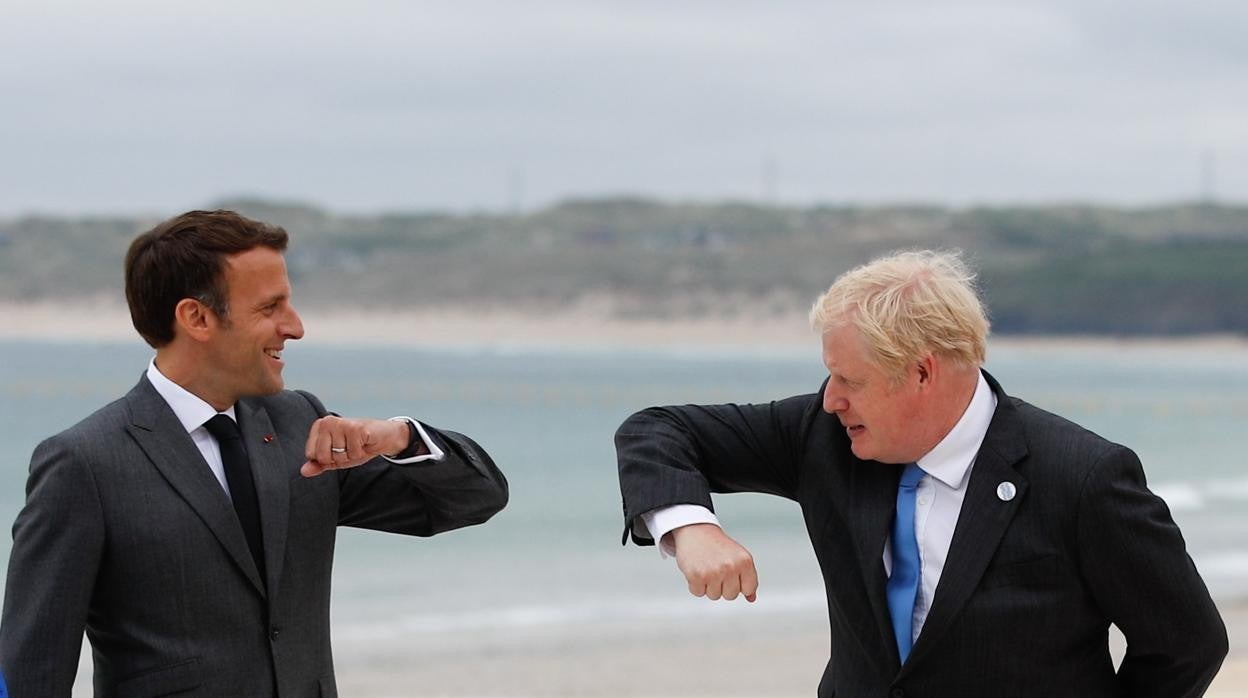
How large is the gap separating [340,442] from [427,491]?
0.98 ft

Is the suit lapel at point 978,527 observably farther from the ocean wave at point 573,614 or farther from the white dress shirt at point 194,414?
the ocean wave at point 573,614

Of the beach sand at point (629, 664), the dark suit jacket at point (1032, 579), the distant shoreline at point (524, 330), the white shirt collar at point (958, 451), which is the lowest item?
the beach sand at point (629, 664)

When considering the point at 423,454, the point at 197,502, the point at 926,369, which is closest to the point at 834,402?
the point at 926,369

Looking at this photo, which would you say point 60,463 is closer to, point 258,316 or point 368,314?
point 258,316

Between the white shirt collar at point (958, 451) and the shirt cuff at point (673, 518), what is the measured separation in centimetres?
32

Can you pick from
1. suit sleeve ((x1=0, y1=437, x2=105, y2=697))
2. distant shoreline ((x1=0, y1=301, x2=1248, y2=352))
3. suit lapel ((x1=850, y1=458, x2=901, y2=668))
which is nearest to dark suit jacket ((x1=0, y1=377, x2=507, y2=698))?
suit sleeve ((x1=0, y1=437, x2=105, y2=697))

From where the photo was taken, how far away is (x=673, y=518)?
2.38 meters

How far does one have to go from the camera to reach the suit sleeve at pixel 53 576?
2318 mm

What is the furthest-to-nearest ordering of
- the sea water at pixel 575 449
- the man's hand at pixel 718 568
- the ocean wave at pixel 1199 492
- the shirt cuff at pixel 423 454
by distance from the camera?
the ocean wave at pixel 1199 492 → the sea water at pixel 575 449 → the shirt cuff at pixel 423 454 → the man's hand at pixel 718 568

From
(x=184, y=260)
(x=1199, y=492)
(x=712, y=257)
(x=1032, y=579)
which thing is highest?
(x=712, y=257)

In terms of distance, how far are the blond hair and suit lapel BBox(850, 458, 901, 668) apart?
0.19 m

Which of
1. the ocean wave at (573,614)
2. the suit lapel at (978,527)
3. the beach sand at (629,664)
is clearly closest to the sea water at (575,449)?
the ocean wave at (573,614)

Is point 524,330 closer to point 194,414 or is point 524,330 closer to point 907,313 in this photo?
point 194,414

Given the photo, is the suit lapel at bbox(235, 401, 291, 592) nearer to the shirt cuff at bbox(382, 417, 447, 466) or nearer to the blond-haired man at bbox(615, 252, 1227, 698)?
the shirt cuff at bbox(382, 417, 447, 466)
